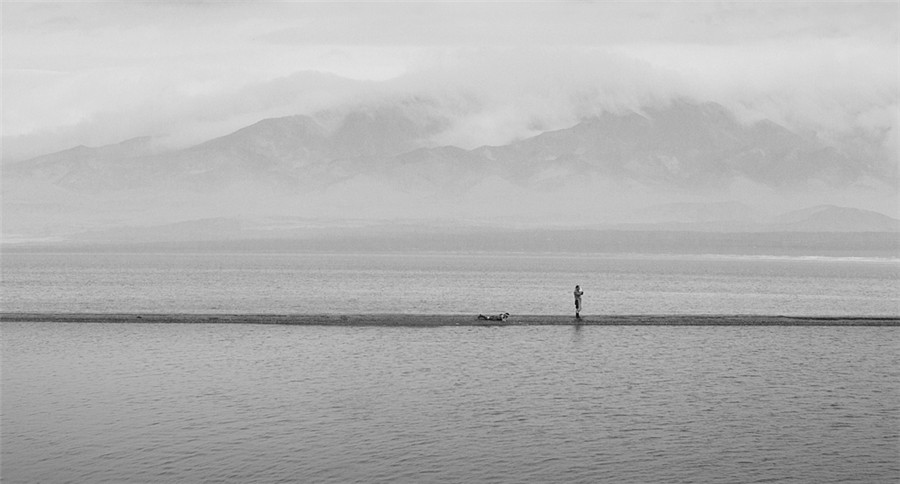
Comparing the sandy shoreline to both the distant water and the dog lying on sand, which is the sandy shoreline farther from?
the distant water

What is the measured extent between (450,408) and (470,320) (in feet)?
72.5

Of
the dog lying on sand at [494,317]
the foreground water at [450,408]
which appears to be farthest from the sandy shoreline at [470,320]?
the foreground water at [450,408]

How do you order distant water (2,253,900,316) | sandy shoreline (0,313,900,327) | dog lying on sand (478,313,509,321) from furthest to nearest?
distant water (2,253,900,316), sandy shoreline (0,313,900,327), dog lying on sand (478,313,509,321)

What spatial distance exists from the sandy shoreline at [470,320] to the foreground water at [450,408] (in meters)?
2.81

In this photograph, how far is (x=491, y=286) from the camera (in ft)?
412

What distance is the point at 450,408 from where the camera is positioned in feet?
115

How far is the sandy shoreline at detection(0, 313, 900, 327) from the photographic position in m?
56.9

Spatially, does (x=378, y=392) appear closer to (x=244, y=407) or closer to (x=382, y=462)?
(x=244, y=407)

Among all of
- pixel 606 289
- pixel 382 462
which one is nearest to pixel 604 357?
pixel 382 462

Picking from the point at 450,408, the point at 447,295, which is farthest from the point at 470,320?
the point at 447,295

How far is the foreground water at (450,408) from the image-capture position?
27.8 metres

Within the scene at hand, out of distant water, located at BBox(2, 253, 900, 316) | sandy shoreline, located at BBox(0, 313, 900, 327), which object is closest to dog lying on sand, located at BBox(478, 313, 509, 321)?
sandy shoreline, located at BBox(0, 313, 900, 327)

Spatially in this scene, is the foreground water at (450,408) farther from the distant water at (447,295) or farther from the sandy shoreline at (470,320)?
the distant water at (447,295)

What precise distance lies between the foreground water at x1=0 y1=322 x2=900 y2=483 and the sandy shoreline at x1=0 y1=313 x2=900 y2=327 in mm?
2807
